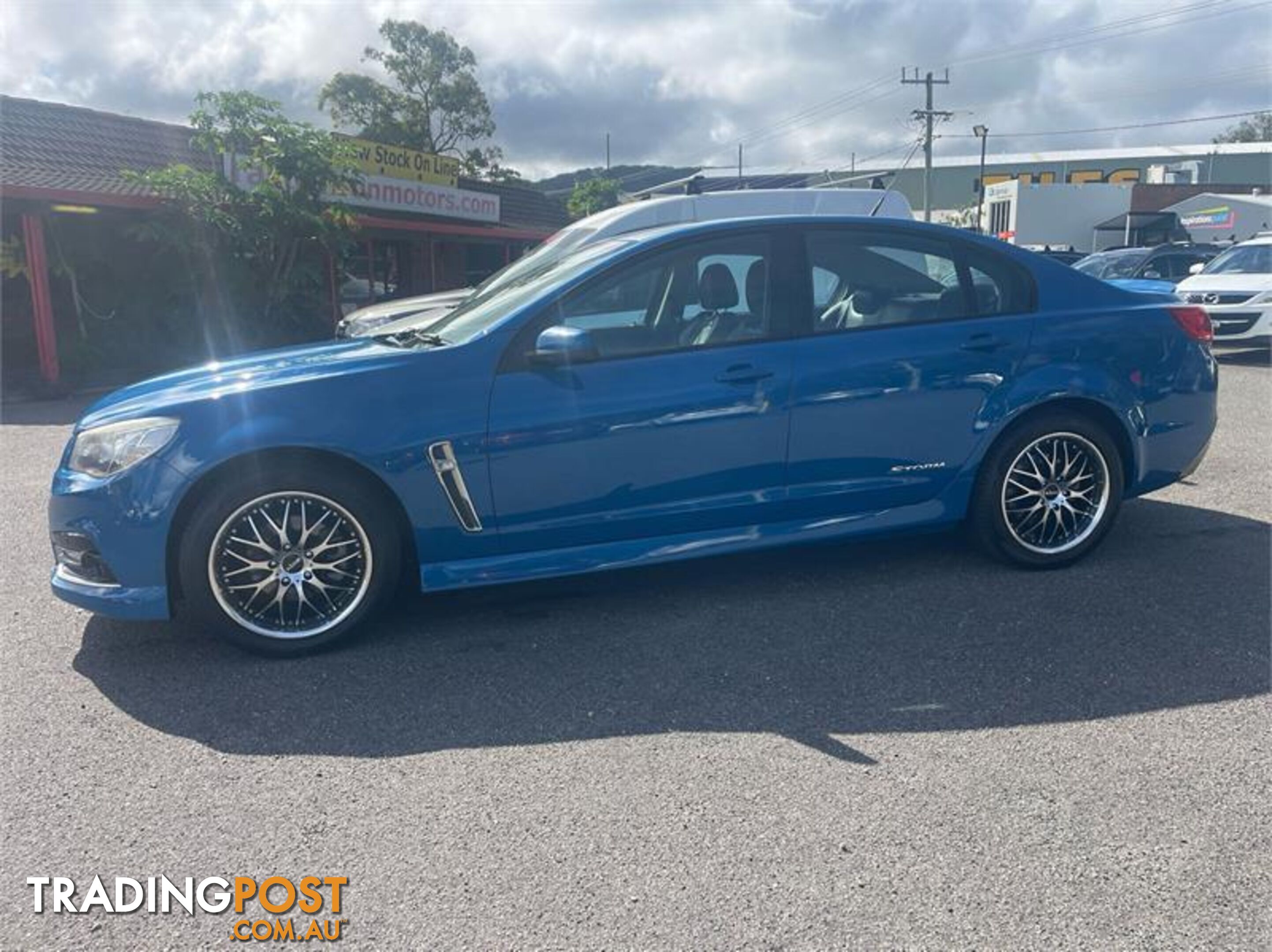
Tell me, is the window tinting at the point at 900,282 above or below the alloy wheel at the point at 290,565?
above

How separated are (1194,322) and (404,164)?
60.2 ft

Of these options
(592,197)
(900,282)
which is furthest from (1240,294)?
(592,197)

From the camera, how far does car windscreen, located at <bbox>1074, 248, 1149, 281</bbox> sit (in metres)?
17.3

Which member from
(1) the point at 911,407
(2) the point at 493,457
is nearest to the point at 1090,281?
(1) the point at 911,407

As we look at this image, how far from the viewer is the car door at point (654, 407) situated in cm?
379

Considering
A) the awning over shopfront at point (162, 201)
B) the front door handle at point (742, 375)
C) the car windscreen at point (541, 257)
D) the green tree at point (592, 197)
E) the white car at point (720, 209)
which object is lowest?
the front door handle at point (742, 375)

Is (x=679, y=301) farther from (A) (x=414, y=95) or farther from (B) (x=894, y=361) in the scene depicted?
(A) (x=414, y=95)

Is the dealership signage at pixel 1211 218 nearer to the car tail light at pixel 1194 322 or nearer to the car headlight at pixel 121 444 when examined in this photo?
the car tail light at pixel 1194 322

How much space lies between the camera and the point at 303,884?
243 centimetres

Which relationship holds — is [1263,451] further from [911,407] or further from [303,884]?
[303,884]

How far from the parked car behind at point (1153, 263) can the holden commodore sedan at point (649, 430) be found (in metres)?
14.2

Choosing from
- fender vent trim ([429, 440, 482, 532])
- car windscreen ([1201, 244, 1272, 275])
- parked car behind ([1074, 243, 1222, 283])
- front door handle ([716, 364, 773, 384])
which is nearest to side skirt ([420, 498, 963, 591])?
fender vent trim ([429, 440, 482, 532])

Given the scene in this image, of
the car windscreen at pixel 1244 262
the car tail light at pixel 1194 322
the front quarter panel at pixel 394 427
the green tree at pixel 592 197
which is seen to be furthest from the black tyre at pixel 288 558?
the green tree at pixel 592 197

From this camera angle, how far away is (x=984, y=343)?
14.1ft
